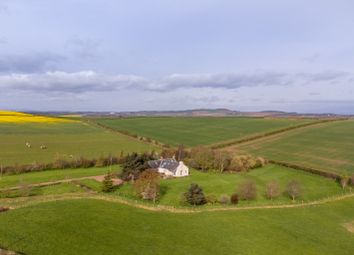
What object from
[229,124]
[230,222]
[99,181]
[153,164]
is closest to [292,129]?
[229,124]

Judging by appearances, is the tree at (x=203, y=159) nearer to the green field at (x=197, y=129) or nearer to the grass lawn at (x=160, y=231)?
the green field at (x=197, y=129)

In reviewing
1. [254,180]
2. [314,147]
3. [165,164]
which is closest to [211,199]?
[254,180]

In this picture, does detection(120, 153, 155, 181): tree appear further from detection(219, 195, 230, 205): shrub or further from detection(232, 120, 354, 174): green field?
detection(232, 120, 354, 174): green field

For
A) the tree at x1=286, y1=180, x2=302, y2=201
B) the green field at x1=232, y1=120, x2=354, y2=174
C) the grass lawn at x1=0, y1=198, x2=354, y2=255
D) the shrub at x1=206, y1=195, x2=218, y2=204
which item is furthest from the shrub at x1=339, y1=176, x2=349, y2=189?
the shrub at x1=206, y1=195, x2=218, y2=204

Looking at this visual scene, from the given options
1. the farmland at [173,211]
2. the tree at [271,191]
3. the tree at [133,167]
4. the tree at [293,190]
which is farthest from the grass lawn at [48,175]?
the tree at [293,190]

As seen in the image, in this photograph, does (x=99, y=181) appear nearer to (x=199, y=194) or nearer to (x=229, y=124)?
(x=199, y=194)

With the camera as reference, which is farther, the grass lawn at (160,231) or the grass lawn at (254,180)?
the grass lawn at (254,180)

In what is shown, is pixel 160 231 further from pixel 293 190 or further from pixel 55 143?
pixel 55 143
